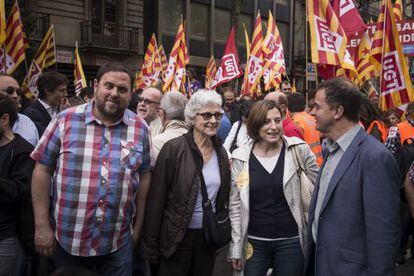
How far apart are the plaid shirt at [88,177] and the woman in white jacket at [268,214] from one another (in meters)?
0.84

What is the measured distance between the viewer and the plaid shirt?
2822mm

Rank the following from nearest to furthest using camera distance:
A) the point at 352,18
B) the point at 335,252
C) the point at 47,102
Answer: the point at 335,252
the point at 47,102
the point at 352,18

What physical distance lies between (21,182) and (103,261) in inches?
29.7

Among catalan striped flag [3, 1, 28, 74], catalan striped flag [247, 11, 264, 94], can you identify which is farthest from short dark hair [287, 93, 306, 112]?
catalan striped flag [247, 11, 264, 94]

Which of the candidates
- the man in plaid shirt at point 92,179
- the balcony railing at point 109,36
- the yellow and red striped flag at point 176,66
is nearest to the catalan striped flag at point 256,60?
the yellow and red striped flag at point 176,66

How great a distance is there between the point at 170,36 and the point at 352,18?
68.0 feet

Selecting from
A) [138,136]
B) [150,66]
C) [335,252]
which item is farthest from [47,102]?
[150,66]

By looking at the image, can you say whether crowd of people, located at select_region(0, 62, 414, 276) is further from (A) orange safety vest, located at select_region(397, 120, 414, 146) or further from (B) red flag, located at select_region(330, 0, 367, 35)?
(B) red flag, located at select_region(330, 0, 367, 35)

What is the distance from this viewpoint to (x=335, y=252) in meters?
2.69

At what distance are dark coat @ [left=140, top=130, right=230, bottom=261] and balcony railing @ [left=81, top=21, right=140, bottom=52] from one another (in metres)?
19.5

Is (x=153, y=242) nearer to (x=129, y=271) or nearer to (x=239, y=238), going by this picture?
(x=129, y=271)

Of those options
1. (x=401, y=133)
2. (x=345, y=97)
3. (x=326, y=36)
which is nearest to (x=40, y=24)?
(x=326, y=36)

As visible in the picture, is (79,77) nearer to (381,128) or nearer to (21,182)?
(381,128)

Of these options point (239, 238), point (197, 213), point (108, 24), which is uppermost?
point (108, 24)
